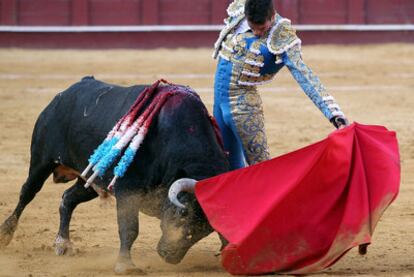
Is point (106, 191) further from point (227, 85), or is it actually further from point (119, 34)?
point (119, 34)

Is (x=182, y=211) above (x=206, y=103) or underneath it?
above

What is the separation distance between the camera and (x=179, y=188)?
13.1ft

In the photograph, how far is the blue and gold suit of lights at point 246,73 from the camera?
414 cm

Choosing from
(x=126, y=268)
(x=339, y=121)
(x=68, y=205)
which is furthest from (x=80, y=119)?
(x=339, y=121)

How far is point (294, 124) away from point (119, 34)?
21.6 feet

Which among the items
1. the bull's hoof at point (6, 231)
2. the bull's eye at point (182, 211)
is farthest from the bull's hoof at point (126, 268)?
the bull's hoof at point (6, 231)

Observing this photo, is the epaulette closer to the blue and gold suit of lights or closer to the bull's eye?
the blue and gold suit of lights

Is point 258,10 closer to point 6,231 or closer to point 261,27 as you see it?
point 261,27

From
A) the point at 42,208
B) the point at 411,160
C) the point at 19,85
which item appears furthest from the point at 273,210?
the point at 19,85

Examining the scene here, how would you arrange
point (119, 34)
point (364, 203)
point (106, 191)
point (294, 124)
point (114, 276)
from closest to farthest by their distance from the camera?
1. point (364, 203)
2. point (114, 276)
3. point (106, 191)
4. point (294, 124)
5. point (119, 34)

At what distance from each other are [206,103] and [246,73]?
214 inches

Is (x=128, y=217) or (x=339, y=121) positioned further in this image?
(x=128, y=217)

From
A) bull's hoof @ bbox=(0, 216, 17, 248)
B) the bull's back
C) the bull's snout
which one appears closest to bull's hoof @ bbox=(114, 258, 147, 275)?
the bull's snout

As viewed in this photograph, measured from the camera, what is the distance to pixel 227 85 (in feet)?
14.2
